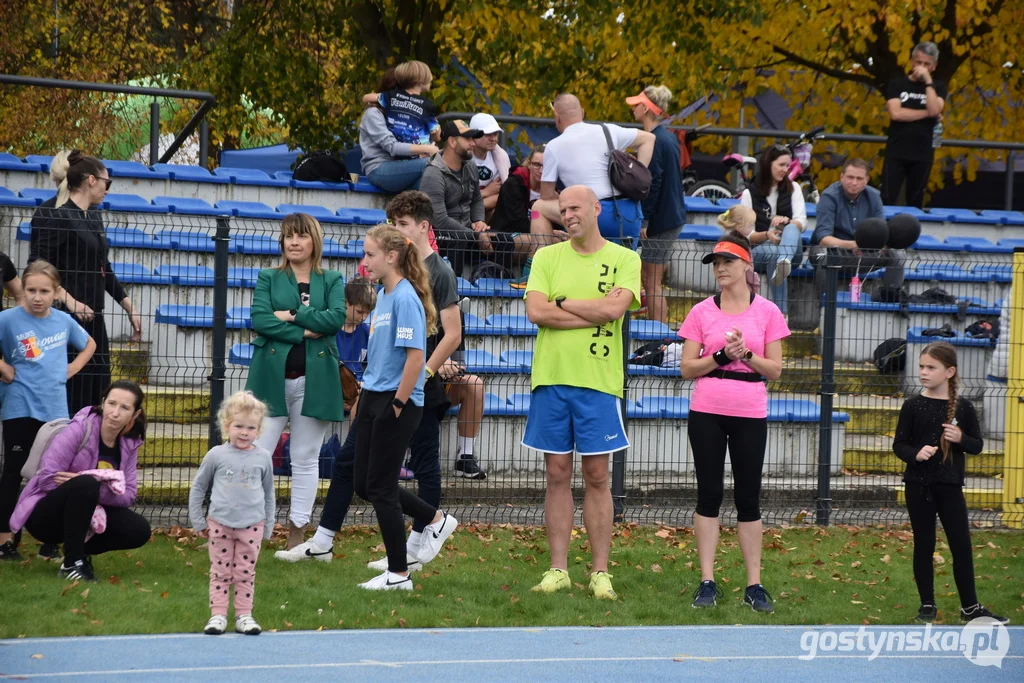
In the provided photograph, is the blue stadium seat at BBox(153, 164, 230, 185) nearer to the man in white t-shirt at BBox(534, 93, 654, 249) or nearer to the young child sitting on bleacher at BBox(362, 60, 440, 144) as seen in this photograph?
the young child sitting on bleacher at BBox(362, 60, 440, 144)

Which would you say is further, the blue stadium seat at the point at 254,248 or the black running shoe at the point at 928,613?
the blue stadium seat at the point at 254,248

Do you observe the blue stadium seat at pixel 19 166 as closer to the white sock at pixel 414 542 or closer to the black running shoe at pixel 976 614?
the white sock at pixel 414 542

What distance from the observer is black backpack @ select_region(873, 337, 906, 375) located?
10734mm

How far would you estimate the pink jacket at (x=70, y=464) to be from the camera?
702cm

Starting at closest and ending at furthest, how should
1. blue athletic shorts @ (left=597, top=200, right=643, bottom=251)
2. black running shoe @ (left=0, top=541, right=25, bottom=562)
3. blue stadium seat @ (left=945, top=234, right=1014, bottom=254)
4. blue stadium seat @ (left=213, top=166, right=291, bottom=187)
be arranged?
black running shoe @ (left=0, top=541, right=25, bottom=562) → blue athletic shorts @ (left=597, top=200, right=643, bottom=251) → blue stadium seat @ (left=213, top=166, right=291, bottom=187) → blue stadium seat @ (left=945, top=234, right=1014, bottom=254)

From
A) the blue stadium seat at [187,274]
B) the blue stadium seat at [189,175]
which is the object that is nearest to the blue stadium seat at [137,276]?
the blue stadium seat at [187,274]

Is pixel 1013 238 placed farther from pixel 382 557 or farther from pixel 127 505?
pixel 127 505

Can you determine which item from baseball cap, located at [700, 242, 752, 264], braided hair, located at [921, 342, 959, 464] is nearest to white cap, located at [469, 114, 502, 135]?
baseball cap, located at [700, 242, 752, 264]

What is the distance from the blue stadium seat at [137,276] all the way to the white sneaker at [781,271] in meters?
4.87

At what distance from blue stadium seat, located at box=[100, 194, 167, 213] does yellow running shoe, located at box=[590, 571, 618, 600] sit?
5661mm

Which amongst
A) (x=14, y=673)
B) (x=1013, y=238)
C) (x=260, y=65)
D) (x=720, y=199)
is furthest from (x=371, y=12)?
(x=14, y=673)

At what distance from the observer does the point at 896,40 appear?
64.1 feet

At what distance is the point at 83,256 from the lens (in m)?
8.47

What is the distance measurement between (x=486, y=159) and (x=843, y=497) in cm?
450
